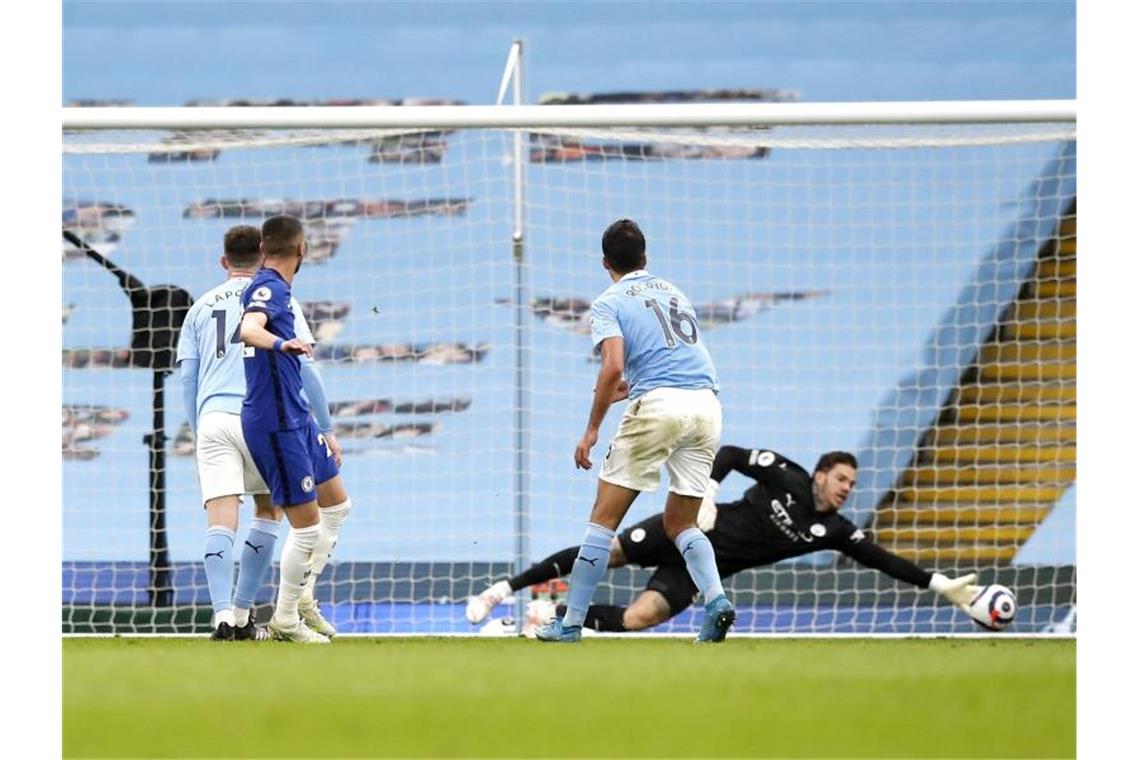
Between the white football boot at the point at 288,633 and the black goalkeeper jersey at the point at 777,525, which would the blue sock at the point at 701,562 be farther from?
the white football boot at the point at 288,633

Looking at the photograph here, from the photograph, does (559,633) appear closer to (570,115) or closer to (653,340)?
(653,340)

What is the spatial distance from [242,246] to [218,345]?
0.40m

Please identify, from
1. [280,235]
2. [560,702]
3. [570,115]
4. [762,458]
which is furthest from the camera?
[762,458]

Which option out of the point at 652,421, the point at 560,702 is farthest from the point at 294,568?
the point at 560,702

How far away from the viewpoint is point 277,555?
9.86 meters

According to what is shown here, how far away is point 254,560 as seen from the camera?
5.38 metres

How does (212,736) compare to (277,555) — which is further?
(277,555)

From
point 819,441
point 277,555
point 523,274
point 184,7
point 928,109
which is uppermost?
point 184,7

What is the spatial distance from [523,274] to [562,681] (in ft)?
12.8

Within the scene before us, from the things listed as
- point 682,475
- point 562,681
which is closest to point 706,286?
point 682,475

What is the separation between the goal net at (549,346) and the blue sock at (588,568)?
2086 mm
